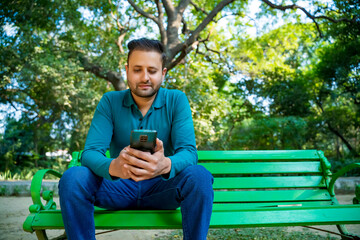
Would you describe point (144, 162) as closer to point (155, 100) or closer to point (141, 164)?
point (141, 164)

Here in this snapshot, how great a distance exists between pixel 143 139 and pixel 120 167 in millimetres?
247

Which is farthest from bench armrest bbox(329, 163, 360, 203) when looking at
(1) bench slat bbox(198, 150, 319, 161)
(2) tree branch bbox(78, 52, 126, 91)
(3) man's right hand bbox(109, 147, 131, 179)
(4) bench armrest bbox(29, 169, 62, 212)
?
(2) tree branch bbox(78, 52, 126, 91)

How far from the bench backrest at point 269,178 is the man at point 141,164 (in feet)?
2.47

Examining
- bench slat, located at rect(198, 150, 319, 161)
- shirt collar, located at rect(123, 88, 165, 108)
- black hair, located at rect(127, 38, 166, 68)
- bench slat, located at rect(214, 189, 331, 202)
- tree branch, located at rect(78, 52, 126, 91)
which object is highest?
tree branch, located at rect(78, 52, 126, 91)

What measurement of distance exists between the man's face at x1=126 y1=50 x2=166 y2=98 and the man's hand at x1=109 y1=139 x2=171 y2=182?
1.95 feet

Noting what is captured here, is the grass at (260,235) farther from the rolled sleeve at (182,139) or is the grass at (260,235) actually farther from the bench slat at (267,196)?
the rolled sleeve at (182,139)

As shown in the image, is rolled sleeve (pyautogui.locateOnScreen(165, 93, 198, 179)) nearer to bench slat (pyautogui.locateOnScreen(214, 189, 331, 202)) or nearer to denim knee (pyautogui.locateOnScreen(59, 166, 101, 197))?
denim knee (pyautogui.locateOnScreen(59, 166, 101, 197))

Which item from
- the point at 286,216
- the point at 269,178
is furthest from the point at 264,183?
the point at 286,216

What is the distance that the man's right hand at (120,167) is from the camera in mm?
1632

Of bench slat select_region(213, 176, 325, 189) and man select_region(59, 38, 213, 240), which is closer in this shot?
man select_region(59, 38, 213, 240)

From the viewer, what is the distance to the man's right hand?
163cm

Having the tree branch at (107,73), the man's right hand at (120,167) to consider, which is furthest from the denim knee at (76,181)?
the tree branch at (107,73)

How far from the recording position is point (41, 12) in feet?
23.6

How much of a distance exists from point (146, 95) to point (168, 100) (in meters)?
0.18
